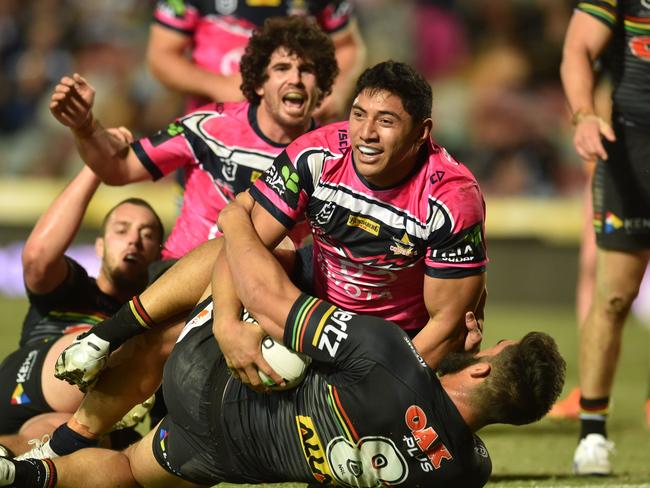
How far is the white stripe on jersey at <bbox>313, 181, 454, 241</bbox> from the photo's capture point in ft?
12.4

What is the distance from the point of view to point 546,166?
12.3m

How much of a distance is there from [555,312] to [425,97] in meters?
7.99

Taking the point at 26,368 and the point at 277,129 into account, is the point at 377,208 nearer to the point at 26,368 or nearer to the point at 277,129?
the point at 277,129

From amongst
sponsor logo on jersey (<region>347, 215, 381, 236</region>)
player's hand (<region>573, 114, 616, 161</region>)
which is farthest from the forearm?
player's hand (<region>573, 114, 616, 161</region>)

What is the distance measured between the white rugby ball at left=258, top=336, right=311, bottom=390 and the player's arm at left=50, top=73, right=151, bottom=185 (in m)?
1.63

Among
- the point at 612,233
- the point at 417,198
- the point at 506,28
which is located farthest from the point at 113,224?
the point at 506,28

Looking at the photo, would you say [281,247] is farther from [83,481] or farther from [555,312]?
[555,312]

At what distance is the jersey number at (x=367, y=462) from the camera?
335 cm

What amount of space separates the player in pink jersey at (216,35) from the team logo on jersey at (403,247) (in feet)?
7.45

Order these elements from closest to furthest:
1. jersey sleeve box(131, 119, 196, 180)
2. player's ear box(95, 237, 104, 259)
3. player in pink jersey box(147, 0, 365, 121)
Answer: jersey sleeve box(131, 119, 196, 180) < player's ear box(95, 237, 104, 259) < player in pink jersey box(147, 0, 365, 121)

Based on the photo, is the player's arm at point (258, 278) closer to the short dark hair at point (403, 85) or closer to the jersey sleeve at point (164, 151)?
the short dark hair at point (403, 85)

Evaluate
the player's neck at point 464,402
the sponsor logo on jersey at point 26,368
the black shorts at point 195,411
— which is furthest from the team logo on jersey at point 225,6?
the player's neck at point 464,402

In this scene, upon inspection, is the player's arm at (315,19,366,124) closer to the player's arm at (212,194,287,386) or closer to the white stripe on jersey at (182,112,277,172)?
the white stripe on jersey at (182,112,277,172)

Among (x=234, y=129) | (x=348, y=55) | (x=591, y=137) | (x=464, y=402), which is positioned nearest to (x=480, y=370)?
(x=464, y=402)
